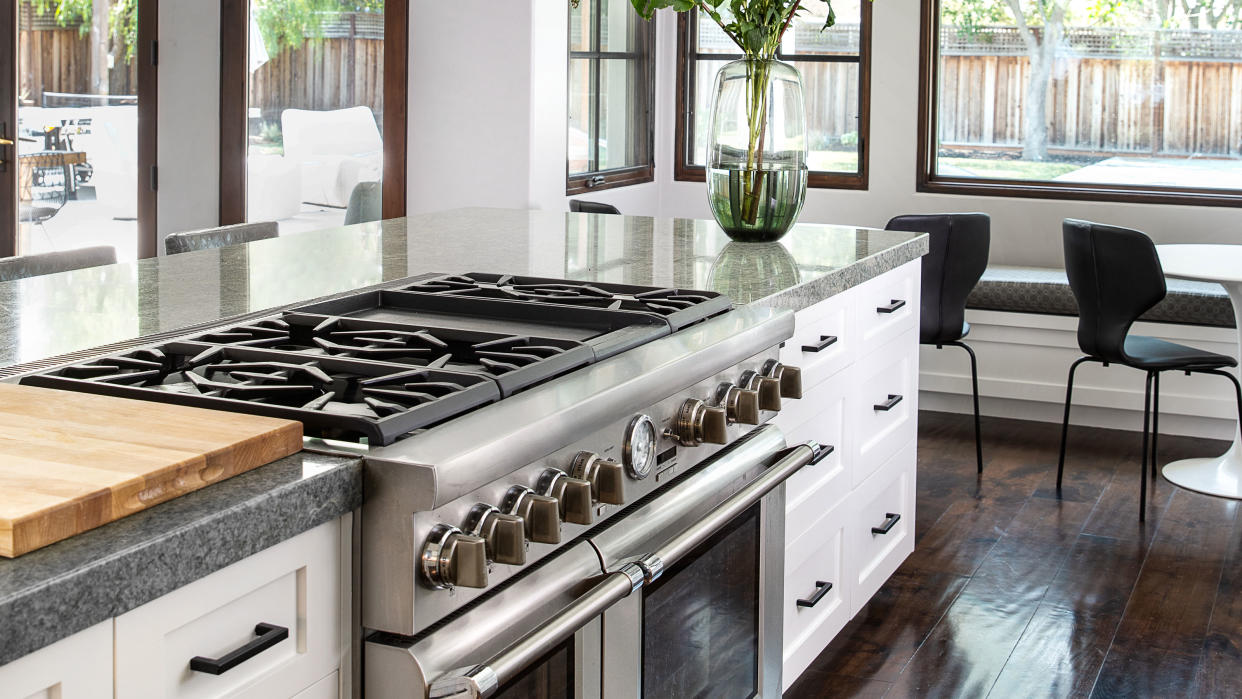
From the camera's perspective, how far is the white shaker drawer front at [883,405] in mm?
2834

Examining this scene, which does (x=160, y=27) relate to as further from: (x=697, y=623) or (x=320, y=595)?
(x=320, y=595)

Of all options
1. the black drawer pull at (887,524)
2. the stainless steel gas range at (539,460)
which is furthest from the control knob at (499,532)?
the black drawer pull at (887,524)

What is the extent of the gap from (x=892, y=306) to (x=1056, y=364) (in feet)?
8.53

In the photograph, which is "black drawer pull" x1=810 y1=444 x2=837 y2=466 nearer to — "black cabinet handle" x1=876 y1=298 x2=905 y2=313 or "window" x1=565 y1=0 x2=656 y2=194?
"black cabinet handle" x1=876 y1=298 x2=905 y2=313

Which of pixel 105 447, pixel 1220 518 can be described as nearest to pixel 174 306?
pixel 105 447

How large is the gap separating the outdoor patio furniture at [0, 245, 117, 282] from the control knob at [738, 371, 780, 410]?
4.18 feet

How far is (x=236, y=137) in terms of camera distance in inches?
221

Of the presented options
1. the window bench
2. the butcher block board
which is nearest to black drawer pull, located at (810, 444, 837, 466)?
the butcher block board

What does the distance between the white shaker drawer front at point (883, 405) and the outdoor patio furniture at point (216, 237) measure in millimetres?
1418

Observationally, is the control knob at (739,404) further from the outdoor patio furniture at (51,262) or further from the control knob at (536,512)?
the outdoor patio furniture at (51,262)

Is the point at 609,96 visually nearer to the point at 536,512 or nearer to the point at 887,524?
the point at 887,524

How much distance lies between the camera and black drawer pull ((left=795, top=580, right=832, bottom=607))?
8.39 feet

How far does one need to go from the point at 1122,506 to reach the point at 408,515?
3543mm

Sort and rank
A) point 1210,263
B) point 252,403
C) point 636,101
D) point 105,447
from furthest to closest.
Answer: point 636,101, point 1210,263, point 252,403, point 105,447
